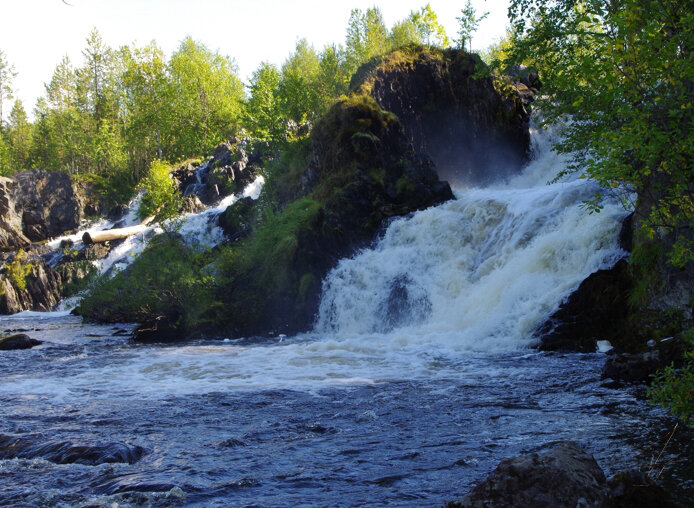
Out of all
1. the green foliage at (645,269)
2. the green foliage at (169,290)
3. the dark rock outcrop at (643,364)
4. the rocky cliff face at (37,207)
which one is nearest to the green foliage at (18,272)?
the rocky cliff face at (37,207)

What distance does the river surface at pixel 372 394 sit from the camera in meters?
6.71

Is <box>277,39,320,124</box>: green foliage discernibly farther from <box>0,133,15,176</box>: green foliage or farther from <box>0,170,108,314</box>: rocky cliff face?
<box>0,133,15,176</box>: green foliage

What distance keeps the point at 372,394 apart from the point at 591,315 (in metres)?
7.02

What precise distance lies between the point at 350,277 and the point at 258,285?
12.4 feet

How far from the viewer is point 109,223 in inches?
1929

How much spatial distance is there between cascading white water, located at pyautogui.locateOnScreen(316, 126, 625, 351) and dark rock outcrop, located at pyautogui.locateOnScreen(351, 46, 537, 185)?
7.82 metres

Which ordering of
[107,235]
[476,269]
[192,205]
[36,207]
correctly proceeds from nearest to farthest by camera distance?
[476,269] < [107,235] < [192,205] < [36,207]

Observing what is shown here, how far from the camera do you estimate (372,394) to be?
10836 millimetres

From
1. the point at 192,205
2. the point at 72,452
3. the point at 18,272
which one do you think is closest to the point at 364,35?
the point at 192,205

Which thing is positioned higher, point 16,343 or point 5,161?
point 5,161

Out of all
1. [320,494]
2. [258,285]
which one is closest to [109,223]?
[258,285]

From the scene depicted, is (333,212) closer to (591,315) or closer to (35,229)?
(591,315)

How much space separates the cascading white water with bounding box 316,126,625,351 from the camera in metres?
15.8

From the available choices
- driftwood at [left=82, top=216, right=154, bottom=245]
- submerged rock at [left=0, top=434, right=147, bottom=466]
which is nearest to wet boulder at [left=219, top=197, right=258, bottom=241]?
driftwood at [left=82, top=216, right=154, bottom=245]
